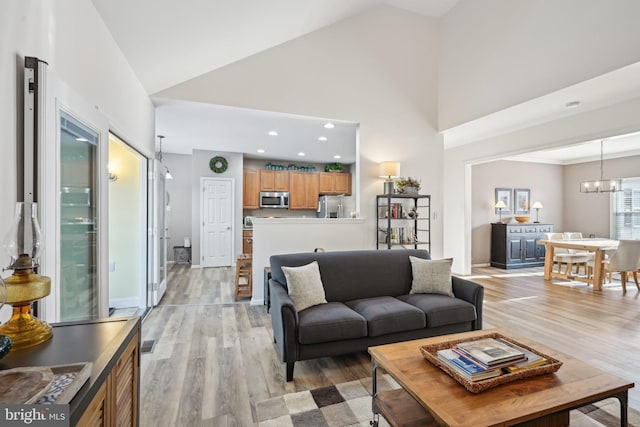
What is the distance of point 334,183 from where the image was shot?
8031 mm

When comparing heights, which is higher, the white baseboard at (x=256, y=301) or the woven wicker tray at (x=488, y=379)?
the woven wicker tray at (x=488, y=379)

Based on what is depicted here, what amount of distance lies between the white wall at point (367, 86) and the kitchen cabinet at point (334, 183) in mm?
3487

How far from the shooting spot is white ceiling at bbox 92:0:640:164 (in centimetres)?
232

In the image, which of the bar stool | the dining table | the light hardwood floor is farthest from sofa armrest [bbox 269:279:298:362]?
the dining table

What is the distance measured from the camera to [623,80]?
3025 millimetres

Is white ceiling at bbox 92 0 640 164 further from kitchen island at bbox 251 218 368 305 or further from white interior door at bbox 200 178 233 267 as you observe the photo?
kitchen island at bbox 251 218 368 305

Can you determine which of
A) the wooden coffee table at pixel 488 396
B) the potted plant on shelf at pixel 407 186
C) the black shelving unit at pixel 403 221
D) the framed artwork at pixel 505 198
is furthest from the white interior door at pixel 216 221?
the framed artwork at pixel 505 198

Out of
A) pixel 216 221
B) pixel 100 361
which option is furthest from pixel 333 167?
pixel 100 361

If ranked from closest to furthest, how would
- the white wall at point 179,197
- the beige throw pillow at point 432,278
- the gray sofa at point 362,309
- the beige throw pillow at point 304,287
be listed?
the gray sofa at point 362,309
the beige throw pillow at point 304,287
the beige throw pillow at point 432,278
the white wall at point 179,197

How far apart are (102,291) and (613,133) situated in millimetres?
5561

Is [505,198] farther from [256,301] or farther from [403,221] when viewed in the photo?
[256,301]

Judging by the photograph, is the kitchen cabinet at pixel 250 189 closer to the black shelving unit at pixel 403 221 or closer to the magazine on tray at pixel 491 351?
the black shelving unit at pixel 403 221

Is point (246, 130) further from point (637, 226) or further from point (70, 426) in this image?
point (637, 226)

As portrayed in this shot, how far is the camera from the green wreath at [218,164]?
681 centimetres
